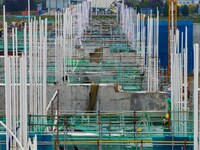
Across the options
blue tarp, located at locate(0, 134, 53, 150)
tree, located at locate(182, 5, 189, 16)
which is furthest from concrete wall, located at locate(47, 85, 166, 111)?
tree, located at locate(182, 5, 189, 16)

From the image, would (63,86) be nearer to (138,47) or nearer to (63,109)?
(63,109)

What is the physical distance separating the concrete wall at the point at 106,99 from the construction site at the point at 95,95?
3cm

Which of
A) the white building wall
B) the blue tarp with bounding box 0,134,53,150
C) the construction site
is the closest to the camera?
the construction site

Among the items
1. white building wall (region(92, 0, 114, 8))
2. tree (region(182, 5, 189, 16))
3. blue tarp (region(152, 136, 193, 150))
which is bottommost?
blue tarp (region(152, 136, 193, 150))

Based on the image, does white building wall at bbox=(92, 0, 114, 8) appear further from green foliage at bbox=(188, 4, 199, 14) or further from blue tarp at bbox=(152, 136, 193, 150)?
blue tarp at bbox=(152, 136, 193, 150)

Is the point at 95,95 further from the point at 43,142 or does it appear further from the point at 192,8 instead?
the point at 192,8

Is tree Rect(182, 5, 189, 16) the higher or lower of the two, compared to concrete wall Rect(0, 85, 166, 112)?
higher

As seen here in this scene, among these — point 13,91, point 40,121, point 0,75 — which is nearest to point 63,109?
point 0,75

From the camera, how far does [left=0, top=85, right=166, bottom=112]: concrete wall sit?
2431 centimetres

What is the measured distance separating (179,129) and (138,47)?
1507cm

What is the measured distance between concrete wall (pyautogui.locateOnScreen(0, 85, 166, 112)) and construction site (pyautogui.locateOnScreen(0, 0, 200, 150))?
31mm

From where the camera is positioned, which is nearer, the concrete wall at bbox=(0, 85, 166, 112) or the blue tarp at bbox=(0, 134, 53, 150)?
the blue tarp at bbox=(0, 134, 53, 150)

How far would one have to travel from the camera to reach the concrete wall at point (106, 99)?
79.8 ft

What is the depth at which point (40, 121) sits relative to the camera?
19.2 metres
